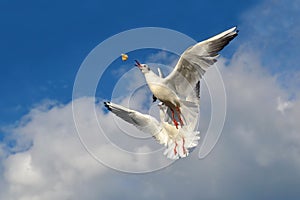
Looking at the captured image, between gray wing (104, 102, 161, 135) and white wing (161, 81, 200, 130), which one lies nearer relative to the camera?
white wing (161, 81, 200, 130)

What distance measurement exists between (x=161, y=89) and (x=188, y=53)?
1.72 metres

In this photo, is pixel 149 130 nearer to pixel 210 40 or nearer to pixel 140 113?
pixel 140 113

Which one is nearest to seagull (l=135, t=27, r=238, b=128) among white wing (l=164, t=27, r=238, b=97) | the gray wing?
white wing (l=164, t=27, r=238, b=97)

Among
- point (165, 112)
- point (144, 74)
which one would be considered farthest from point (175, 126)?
point (144, 74)

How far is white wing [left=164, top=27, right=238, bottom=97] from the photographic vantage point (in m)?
26.8

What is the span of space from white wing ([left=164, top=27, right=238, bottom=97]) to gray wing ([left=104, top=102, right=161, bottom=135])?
6.99ft

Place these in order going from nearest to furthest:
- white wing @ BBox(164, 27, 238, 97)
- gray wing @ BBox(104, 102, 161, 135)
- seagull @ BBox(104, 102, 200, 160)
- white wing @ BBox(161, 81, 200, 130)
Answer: white wing @ BBox(164, 27, 238, 97) < white wing @ BBox(161, 81, 200, 130) < seagull @ BBox(104, 102, 200, 160) < gray wing @ BBox(104, 102, 161, 135)

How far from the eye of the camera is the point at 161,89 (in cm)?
2788

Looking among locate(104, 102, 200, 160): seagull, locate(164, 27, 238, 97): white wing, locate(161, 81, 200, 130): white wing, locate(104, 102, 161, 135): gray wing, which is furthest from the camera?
locate(104, 102, 161, 135): gray wing

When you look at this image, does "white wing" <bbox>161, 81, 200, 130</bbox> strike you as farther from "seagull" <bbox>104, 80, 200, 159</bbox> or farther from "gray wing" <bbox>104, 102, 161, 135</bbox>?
"gray wing" <bbox>104, 102, 161, 135</bbox>

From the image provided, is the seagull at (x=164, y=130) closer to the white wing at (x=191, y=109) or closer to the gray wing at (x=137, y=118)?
the gray wing at (x=137, y=118)

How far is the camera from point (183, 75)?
28016mm

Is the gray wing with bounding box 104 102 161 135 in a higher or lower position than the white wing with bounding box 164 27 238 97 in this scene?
higher

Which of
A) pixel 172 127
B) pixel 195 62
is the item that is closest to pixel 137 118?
pixel 172 127
